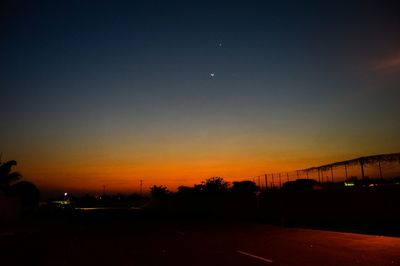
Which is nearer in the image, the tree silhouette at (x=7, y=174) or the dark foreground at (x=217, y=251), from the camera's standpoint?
the dark foreground at (x=217, y=251)

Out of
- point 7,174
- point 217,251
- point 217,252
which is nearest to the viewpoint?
point 217,252

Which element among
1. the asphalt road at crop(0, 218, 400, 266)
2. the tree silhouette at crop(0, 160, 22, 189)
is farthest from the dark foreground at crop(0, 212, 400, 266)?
the tree silhouette at crop(0, 160, 22, 189)

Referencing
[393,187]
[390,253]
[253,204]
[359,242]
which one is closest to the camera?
[390,253]

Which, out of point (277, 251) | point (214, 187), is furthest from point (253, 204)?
point (214, 187)

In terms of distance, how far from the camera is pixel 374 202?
24.8 m

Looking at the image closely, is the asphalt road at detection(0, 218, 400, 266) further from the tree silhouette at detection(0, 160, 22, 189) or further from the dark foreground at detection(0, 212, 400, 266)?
the tree silhouette at detection(0, 160, 22, 189)

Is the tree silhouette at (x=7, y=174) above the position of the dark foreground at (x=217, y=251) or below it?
above

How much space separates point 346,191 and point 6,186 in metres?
36.4

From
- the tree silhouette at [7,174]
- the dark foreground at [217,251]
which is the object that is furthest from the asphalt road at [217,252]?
the tree silhouette at [7,174]

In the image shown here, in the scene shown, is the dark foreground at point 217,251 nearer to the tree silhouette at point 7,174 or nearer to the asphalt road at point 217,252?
the asphalt road at point 217,252

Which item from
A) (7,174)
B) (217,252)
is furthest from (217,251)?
(7,174)

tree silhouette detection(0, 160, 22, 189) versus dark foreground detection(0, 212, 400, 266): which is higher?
tree silhouette detection(0, 160, 22, 189)

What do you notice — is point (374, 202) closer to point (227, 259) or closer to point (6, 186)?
point (227, 259)

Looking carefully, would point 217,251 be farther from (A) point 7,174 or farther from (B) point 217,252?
(A) point 7,174
